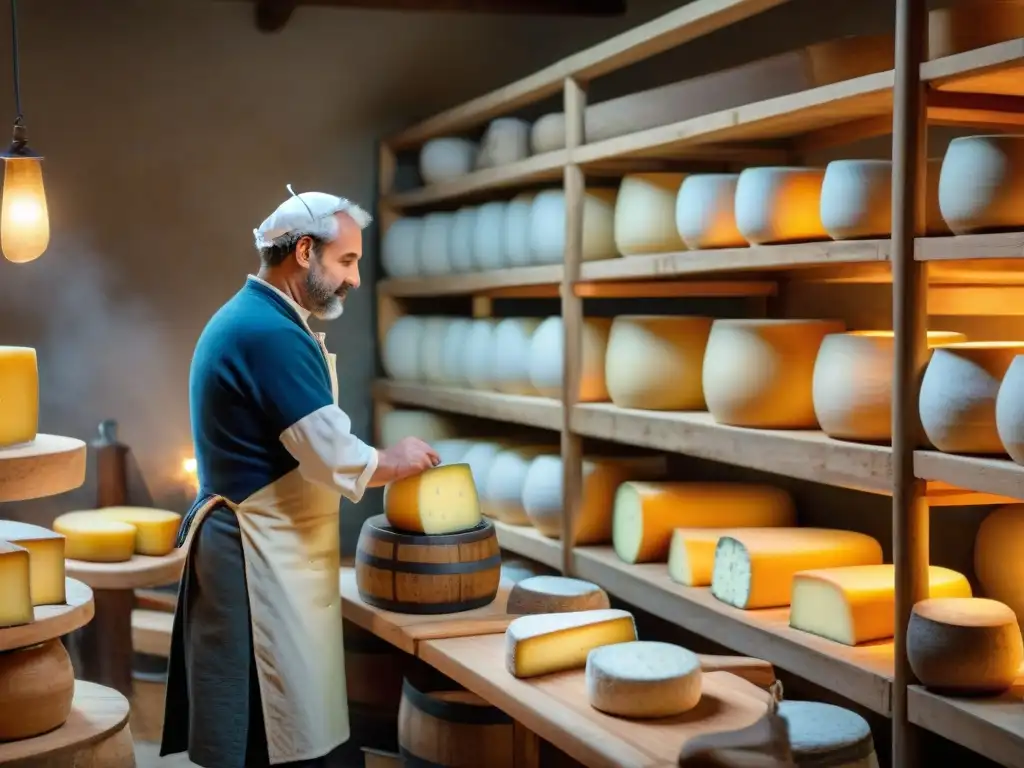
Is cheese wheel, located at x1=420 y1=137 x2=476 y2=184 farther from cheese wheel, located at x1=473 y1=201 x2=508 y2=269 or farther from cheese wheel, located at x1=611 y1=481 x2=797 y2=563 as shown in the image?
cheese wheel, located at x1=611 y1=481 x2=797 y2=563

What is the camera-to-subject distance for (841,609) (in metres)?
2.56

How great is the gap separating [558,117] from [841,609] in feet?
5.73

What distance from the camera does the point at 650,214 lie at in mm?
3199

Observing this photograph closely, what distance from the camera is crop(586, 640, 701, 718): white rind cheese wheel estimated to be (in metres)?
2.35

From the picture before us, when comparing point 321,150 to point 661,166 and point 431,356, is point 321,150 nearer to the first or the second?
point 431,356

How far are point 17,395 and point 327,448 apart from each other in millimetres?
793

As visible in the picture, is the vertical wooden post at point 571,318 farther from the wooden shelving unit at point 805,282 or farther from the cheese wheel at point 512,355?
the cheese wheel at point 512,355

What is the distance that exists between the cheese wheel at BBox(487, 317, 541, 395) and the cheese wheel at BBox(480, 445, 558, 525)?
19cm

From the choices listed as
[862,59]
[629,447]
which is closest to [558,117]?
[629,447]

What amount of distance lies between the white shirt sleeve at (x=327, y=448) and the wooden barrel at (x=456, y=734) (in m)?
0.55

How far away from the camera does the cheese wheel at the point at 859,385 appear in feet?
8.09

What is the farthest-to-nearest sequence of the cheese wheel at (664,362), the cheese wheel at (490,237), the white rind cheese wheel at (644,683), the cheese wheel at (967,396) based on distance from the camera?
the cheese wheel at (490,237) < the cheese wheel at (664,362) < the white rind cheese wheel at (644,683) < the cheese wheel at (967,396)

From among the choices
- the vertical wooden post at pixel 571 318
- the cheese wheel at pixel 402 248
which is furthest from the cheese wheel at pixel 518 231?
the cheese wheel at pixel 402 248

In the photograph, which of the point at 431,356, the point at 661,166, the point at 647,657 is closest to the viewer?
the point at 647,657
